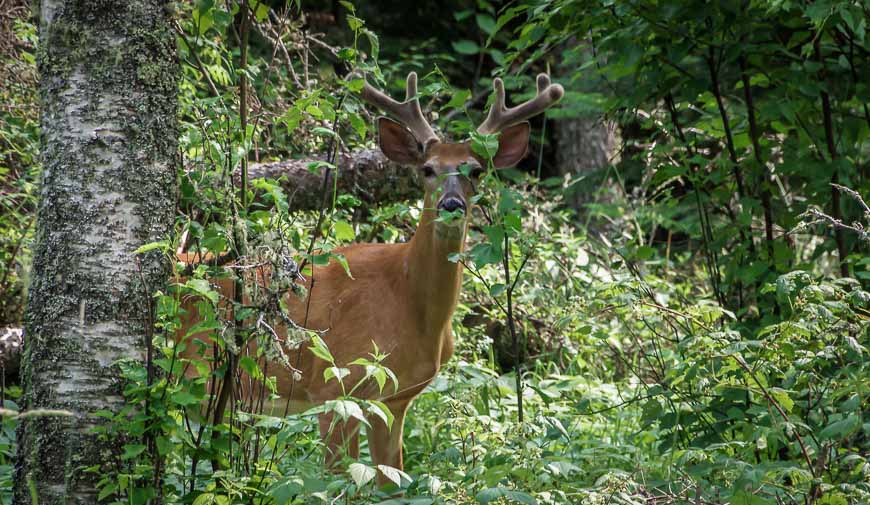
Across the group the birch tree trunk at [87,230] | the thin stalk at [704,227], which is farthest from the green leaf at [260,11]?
the thin stalk at [704,227]

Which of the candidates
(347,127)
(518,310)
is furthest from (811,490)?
(347,127)

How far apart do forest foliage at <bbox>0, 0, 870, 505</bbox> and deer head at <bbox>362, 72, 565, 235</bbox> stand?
0.20m

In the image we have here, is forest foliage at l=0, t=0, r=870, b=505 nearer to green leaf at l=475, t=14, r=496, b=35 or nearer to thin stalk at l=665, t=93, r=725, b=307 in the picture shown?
thin stalk at l=665, t=93, r=725, b=307

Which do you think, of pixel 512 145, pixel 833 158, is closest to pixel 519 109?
pixel 512 145

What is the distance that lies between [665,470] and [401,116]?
8.02 feet

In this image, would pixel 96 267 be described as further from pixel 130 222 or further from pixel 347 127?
pixel 347 127

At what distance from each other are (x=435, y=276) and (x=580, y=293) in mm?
2005

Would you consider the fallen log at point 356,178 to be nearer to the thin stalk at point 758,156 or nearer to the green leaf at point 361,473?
the thin stalk at point 758,156

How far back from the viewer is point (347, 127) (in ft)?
20.6

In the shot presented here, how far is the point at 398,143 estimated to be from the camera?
5.15 m

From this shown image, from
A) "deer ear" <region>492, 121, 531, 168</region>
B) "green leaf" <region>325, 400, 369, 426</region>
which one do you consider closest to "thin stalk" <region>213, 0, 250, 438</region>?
"green leaf" <region>325, 400, 369, 426</region>

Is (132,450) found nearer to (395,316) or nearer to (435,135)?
(395,316)

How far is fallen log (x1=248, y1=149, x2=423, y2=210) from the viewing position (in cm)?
581

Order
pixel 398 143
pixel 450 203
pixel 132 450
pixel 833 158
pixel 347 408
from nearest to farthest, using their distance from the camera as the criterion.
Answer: pixel 347 408
pixel 132 450
pixel 450 203
pixel 833 158
pixel 398 143
